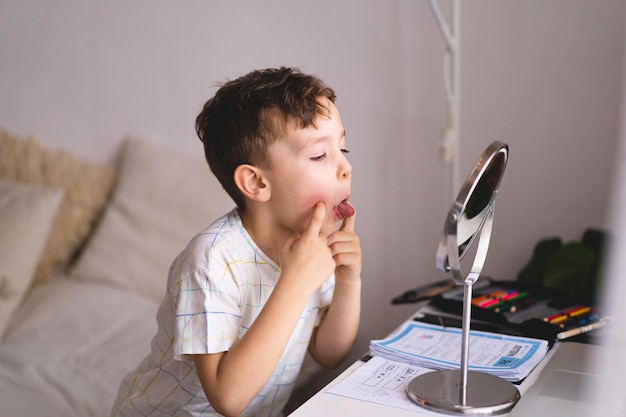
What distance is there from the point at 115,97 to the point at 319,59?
0.73m

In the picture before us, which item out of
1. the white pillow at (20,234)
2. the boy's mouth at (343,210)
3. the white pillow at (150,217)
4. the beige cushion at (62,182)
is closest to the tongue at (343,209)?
the boy's mouth at (343,210)

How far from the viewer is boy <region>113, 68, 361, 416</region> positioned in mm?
902

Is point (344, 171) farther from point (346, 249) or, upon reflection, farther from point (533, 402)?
point (533, 402)

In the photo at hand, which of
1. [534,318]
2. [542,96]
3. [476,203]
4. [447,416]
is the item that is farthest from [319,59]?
[447,416]

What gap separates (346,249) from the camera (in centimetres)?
102

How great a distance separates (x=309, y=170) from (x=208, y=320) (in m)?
0.25

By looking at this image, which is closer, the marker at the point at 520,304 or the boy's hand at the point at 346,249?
the boy's hand at the point at 346,249

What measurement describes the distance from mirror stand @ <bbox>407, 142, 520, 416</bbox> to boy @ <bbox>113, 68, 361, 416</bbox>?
20 centimetres

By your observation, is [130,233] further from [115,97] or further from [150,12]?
[150,12]

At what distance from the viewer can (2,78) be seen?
7.29 feet

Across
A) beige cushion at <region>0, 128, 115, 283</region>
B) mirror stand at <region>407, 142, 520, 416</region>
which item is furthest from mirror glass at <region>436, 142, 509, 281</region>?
beige cushion at <region>0, 128, 115, 283</region>

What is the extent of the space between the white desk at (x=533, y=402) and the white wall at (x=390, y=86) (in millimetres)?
569

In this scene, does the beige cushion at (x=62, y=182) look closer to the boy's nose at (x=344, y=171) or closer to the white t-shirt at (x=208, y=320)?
the white t-shirt at (x=208, y=320)

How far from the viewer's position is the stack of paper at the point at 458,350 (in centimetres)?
94
